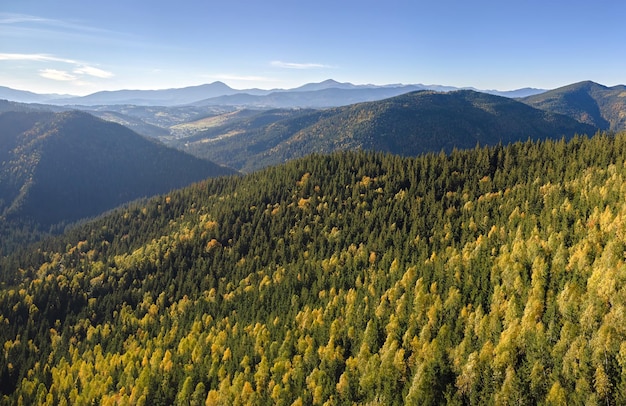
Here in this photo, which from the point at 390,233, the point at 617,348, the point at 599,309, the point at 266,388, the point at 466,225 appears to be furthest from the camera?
the point at 390,233

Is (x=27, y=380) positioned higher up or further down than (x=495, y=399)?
further down

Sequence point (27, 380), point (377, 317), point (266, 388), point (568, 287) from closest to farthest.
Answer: point (568, 287) < point (266, 388) < point (377, 317) < point (27, 380)

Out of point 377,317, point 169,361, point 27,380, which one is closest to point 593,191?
point 377,317

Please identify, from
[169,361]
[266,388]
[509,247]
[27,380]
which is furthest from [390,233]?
[27,380]

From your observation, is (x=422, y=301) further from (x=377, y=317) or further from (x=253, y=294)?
(x=253, y=294)

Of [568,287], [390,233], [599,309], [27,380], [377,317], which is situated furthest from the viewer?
[390,233]

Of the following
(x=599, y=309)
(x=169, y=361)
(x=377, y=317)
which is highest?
(x=599, y=309)

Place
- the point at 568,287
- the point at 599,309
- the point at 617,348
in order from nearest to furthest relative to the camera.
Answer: the point at 617,348 → the point at 599,309 → the point at 568,287

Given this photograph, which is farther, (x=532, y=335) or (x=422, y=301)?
(x=422, y=301)

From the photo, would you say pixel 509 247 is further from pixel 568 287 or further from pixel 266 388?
pixel 266 388
